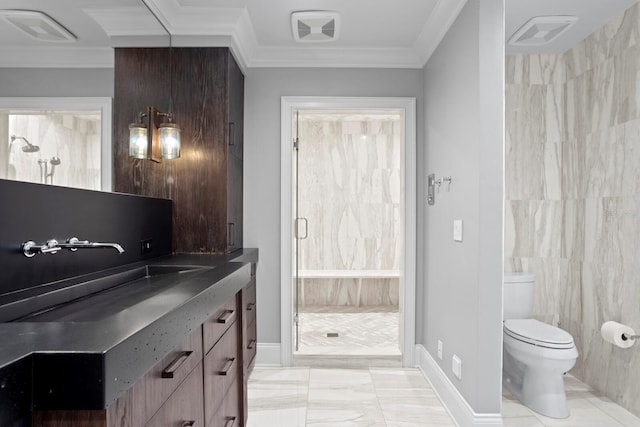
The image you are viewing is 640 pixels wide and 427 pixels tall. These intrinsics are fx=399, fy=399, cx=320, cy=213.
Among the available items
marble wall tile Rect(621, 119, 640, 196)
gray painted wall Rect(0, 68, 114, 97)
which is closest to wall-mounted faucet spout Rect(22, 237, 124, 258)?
gray painted wall Rect(0, 68, 114, 97)

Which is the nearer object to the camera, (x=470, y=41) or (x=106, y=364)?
(x=106, y=364)

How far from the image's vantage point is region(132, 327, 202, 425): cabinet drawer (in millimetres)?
888

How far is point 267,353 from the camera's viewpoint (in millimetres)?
3146

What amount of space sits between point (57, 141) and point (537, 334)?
8.79ft

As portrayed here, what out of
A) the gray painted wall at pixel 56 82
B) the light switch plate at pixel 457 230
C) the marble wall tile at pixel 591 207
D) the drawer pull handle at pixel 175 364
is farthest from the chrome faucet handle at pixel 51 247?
Answer: the marble wall tile at pixel 591 207

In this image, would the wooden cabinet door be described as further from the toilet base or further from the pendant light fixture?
the toilet base

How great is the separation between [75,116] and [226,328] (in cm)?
101

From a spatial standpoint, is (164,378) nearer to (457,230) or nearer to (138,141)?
(138,141)

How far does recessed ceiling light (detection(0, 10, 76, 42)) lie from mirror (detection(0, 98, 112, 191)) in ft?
0.69

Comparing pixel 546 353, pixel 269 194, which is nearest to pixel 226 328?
pixel 269 194

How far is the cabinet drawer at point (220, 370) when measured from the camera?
1.41m

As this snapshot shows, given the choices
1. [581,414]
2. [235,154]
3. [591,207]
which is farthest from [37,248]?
[591,207]

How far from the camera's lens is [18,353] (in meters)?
0.63

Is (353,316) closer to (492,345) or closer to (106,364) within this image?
(492,345)
